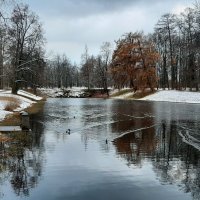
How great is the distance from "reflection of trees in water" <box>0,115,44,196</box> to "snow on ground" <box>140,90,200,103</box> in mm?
46879

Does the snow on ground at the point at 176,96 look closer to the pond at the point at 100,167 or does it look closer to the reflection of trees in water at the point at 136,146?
the reflection of trees in water at the point at 136,146

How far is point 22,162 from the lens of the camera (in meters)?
13.8

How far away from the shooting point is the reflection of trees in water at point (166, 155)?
446 inches

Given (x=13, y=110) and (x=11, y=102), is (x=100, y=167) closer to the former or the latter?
(x=13, y=110)

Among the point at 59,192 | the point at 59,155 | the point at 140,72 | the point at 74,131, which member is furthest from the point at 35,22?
the point at 59,192

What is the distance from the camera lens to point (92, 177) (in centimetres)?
1179

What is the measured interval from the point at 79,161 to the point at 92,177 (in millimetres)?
2485

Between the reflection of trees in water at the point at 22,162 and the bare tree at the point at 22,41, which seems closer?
the reflection of trees in water at the point at 22,162

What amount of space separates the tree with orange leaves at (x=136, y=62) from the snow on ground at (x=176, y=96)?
4278mm

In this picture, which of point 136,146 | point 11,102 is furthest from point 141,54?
point 136,146

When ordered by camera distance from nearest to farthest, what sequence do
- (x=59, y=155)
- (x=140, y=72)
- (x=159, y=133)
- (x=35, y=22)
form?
(x=59, y=155), (x=159, y=133), (x=35, y=22), (x=140, y=72)

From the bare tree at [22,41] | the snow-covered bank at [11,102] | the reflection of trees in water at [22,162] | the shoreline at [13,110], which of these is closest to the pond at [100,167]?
the reflection of trees in water at [22,162]

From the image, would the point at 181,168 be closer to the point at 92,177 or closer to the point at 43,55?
the point at 92,177

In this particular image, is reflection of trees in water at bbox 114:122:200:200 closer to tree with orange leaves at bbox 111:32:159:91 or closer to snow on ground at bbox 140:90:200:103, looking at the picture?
snow on ground at bbox 140:90:200:103
